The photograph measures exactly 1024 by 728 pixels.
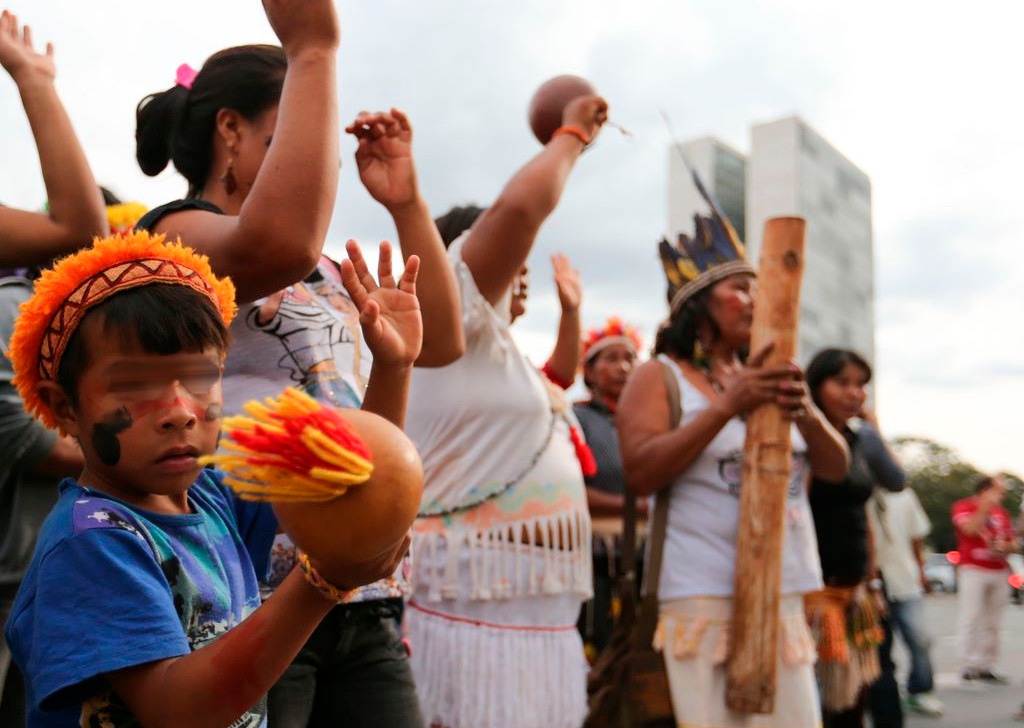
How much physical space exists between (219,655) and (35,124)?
4.40ft

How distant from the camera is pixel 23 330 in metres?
1.50

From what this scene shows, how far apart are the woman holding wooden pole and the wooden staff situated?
6 centimetres

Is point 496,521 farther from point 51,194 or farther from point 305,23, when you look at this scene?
point 305,23

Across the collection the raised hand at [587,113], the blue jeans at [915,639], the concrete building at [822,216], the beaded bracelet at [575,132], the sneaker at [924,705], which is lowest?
the sneaker at [924,705]

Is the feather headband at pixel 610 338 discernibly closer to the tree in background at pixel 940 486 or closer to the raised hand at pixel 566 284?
the raised hand at pixel 566 284

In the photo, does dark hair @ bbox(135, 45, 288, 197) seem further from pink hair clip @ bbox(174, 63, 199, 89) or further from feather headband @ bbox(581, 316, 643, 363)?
feather headband @ bbox(581, 316, 643, 363)

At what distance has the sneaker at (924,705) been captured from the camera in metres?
7.14

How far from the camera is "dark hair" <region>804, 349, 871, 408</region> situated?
4746 millimetres

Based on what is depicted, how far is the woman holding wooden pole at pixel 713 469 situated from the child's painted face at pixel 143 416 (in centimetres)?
203

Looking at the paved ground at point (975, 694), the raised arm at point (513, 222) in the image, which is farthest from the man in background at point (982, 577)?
the raised arm at point (513, 222)

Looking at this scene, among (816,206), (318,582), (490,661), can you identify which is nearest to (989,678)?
(490,661)

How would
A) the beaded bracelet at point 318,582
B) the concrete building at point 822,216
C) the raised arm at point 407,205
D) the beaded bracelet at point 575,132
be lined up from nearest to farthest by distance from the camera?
the beaded bracelet at point 318,582, the raised arm at point 407,205, the beaded bracelet at point 575,132, the concrete building at point 822,216

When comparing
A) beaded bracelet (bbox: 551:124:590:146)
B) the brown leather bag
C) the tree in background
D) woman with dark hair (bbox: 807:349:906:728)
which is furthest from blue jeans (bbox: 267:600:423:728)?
the tree in background

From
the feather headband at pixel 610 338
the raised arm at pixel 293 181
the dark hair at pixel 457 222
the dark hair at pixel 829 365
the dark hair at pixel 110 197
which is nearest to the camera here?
the raised arm at pixel 293 181
